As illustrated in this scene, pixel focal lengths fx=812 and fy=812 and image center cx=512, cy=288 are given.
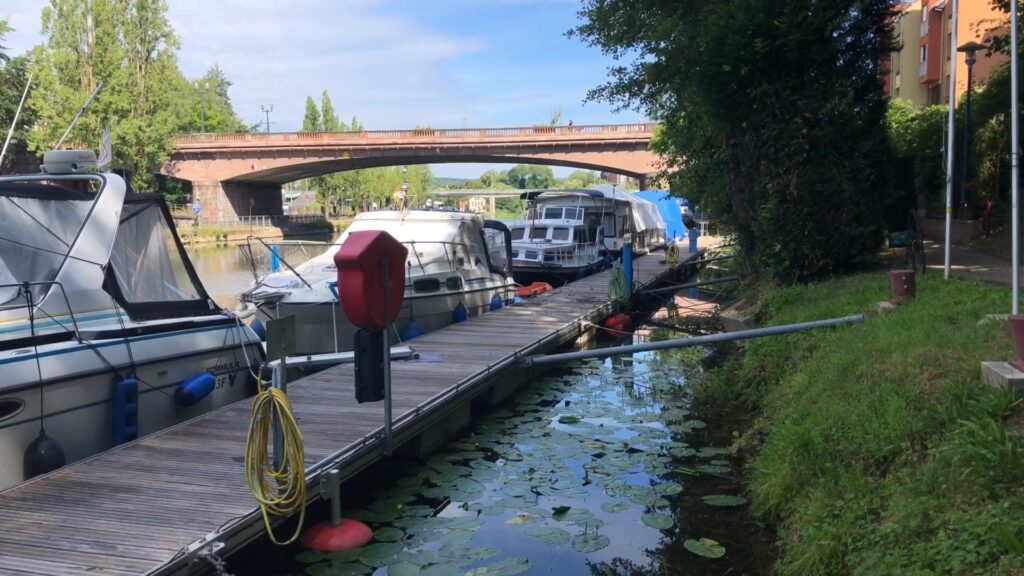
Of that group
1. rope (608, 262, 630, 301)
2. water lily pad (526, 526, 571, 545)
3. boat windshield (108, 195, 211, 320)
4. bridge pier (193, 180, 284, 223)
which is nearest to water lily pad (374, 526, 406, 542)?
water lily pad (526, 526, 571, 545)

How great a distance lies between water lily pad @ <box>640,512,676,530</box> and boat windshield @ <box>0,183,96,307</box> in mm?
5650

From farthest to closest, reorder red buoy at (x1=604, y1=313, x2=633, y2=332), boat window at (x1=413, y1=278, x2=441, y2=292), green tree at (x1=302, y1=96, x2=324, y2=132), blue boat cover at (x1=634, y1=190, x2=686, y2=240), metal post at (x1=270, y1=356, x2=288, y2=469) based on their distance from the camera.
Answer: green tree at (x1=302, y1=96, x2=324, y2=132)
blue boat cover at (x1=634, y1=190, x2=686, y2=240)
red buoy at (x1=604, y1=313, x2=633, y2=332)
boat window at (x1=413, y1=278, x2=441, y2=292)
metal post at (x1=270, y1=356, x2=288, y2=469)

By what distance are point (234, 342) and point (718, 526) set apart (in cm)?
560

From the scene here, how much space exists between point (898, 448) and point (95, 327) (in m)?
6.73

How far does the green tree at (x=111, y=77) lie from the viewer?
131 ft

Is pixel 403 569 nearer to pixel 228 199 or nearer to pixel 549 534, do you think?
pixel 549 534

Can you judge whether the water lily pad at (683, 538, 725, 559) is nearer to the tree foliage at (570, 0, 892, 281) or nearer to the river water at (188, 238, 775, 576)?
the river water at (188, 238, 775, 576)

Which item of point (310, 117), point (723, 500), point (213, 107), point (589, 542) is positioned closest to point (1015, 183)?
point (723, 500)

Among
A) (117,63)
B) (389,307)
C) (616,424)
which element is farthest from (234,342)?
(117,63)

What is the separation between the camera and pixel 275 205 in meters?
65.8

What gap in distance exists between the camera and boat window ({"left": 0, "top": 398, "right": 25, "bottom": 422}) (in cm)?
621

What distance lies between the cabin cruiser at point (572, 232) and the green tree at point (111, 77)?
24865mm

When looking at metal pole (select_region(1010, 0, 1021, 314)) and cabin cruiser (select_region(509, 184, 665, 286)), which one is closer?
metal pole (select_region(1010, 0, 1021, 314))

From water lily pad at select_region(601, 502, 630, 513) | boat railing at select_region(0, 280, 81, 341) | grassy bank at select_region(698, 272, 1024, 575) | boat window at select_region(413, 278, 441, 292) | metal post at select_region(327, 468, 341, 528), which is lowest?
water lily pad at select_region(601, 502, 630, 513)
